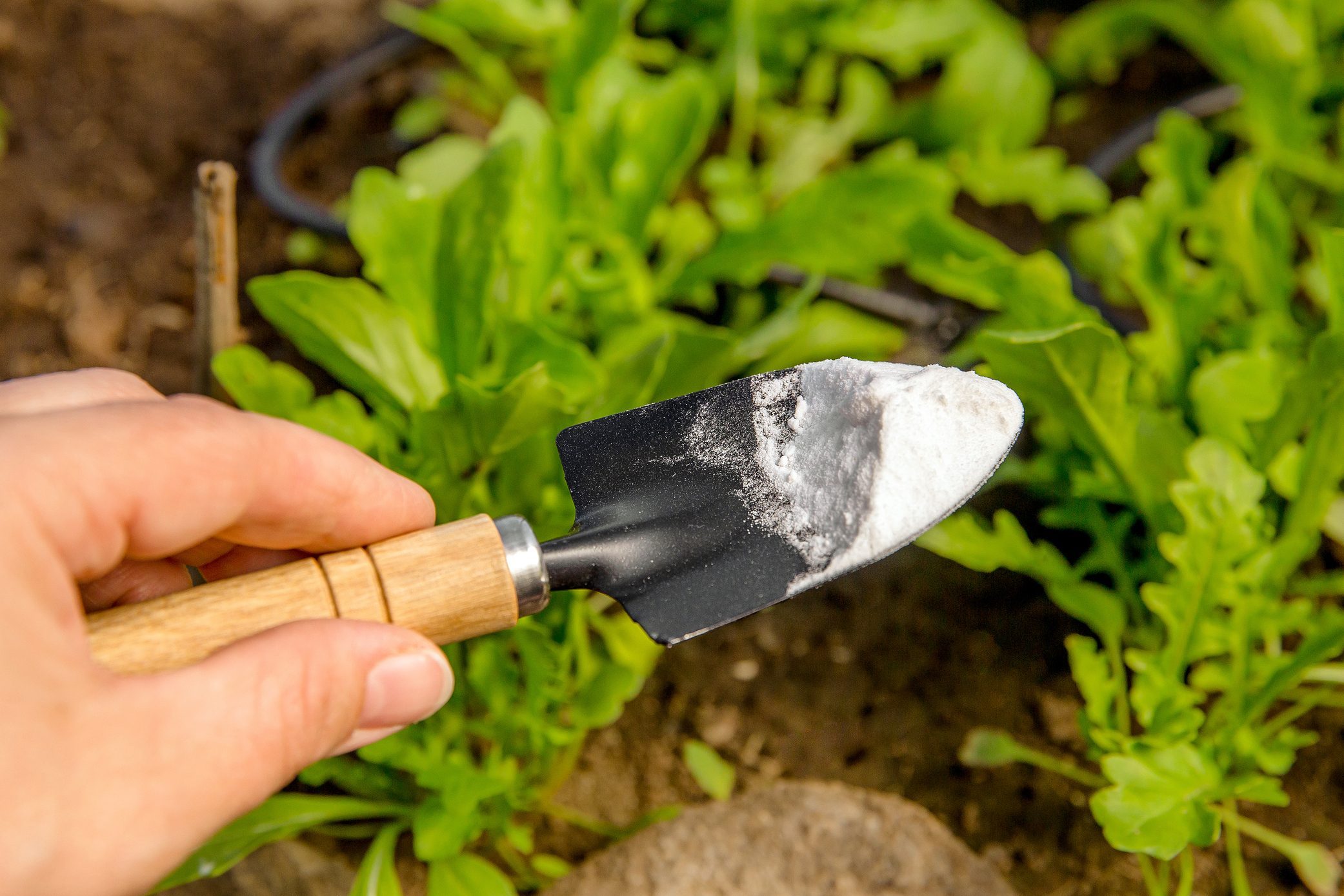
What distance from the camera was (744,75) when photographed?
1575 mm

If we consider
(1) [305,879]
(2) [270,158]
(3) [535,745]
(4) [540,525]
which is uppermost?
(2) [270,158]

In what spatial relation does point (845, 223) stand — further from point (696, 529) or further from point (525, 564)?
point (525, 564)

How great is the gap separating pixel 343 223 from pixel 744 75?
0.66 meters

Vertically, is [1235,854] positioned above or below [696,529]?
below

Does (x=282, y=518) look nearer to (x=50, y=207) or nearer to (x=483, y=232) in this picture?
(x=483, y=232)

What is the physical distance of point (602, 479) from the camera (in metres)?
0.78

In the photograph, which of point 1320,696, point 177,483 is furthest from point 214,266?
point 1320,696

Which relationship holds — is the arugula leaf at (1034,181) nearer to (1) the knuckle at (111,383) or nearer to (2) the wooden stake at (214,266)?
(2) the wooden stake at (214,266)

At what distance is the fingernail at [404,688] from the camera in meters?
0.63

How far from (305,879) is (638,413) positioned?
0.61m

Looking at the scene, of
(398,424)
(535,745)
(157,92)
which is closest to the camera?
(535,745)

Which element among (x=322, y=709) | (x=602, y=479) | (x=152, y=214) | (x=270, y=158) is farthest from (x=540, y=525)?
(x=152, y=214)

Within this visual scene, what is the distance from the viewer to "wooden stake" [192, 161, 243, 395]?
35.9 inches

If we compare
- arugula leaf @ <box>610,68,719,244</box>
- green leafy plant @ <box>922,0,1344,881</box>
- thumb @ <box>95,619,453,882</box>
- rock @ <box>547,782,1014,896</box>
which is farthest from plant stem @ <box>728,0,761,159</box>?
thumb @ <box>95,619,453,882</box>
